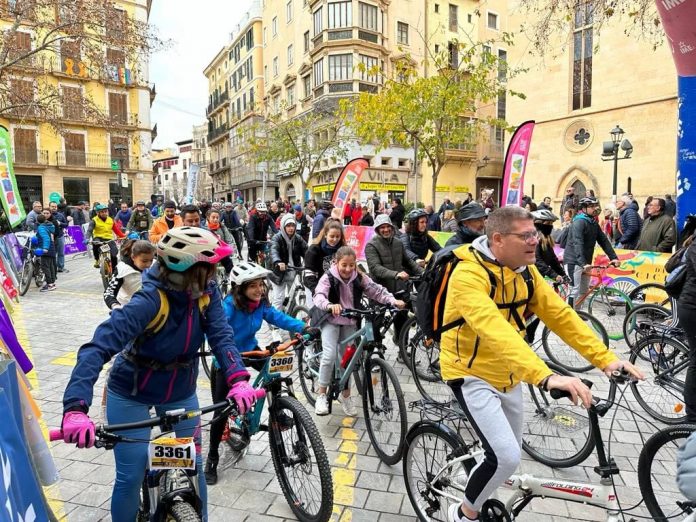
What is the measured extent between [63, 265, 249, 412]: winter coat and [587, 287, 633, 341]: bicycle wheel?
6.39 m

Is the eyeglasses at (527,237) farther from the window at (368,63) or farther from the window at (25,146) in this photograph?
the window at (25,146)

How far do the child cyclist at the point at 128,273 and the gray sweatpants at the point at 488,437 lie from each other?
3.45 m

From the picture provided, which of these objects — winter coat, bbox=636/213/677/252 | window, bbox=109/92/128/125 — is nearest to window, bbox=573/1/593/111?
winter coat, bbox=636/213/677/252

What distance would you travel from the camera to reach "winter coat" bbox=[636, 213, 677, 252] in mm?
8670

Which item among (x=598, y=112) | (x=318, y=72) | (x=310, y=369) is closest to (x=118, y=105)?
(x=318, y=72)

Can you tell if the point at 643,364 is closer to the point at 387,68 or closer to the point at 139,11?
the point at 387,68

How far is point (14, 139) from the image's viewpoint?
35.6 meters

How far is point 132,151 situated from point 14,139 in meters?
9.00

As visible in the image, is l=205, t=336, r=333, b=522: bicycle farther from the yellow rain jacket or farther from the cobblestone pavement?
the yellow rain jacket

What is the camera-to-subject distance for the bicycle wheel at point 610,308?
7.18m

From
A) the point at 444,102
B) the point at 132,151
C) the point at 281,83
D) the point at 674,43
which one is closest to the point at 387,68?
the point at 281,83

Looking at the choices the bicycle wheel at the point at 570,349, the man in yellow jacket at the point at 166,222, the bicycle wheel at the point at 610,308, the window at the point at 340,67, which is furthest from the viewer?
the window at the point at 340,67

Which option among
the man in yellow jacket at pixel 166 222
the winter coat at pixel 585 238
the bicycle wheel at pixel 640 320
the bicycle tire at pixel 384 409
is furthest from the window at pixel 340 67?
the bicycle tire at pixel 384 409

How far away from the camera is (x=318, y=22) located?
39000 mm
